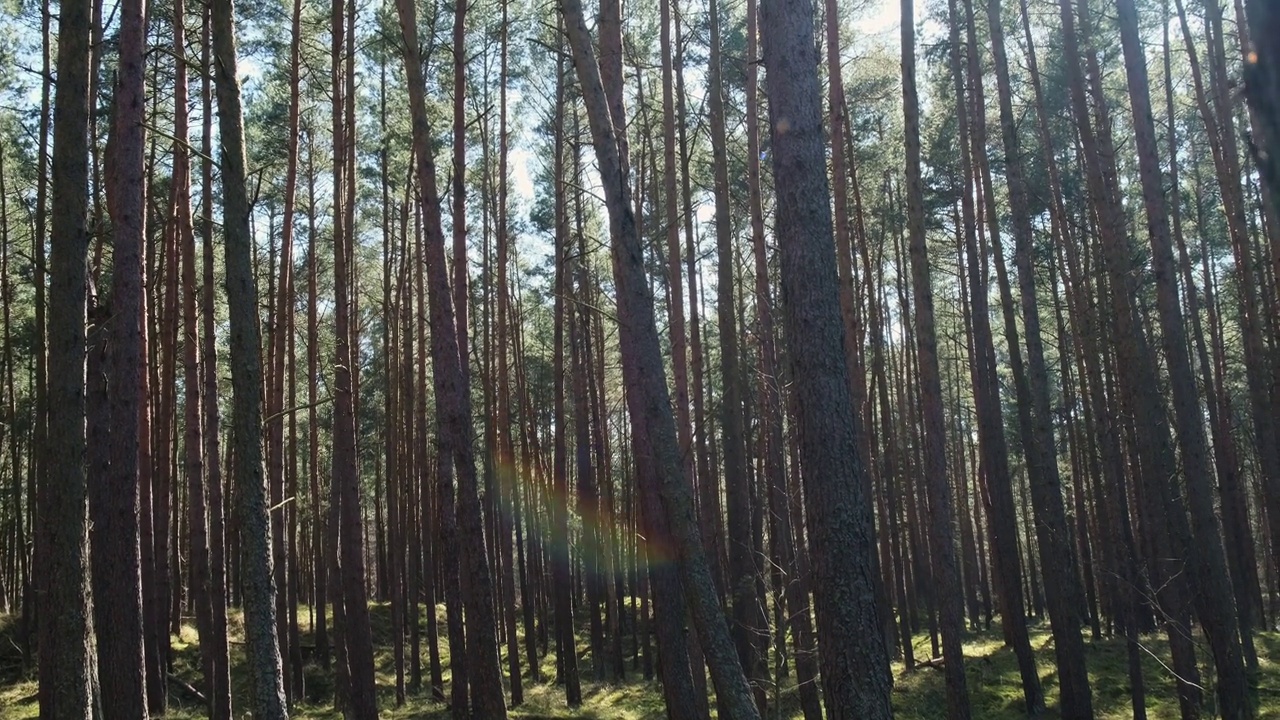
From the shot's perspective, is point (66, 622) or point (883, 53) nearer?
point (66, 622)

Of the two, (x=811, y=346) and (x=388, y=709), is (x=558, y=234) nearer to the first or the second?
(x=388, y=709)

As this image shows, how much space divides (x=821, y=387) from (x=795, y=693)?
1074 cm

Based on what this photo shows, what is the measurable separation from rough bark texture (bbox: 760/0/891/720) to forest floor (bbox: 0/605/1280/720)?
9.34 m

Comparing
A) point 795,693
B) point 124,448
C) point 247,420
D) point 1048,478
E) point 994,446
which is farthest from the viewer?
point 795,693

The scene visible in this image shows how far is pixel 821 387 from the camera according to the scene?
593 cm

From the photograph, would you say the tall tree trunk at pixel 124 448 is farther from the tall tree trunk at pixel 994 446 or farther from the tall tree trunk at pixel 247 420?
the tall tree trunk at pixel 994 446

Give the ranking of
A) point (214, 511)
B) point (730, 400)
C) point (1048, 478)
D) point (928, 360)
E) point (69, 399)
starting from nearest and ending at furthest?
point (69, 399)
point (928, 360)
point (214, 511)
point (730, 400)
point (1048, 478)

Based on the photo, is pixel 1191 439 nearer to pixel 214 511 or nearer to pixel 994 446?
pixel 994 446

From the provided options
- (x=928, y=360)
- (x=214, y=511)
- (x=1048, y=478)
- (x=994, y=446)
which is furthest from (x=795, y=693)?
(x=214, y=511)

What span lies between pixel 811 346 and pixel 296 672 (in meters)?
14.0

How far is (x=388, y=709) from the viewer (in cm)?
1593

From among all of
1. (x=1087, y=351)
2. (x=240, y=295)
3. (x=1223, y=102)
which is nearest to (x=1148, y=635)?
(x=1087, y=351)

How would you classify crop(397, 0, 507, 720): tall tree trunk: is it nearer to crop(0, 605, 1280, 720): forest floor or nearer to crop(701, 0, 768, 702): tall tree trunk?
crop(701, 0, 768, 702): tall tree trunk

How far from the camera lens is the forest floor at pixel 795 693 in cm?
1436
